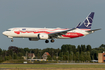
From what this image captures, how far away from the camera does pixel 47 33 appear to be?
8162cm

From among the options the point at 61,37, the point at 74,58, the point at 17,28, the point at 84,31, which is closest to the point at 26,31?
the point at 17,28

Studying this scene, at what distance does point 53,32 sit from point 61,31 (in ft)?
12.2

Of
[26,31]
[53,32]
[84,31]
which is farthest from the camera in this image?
[84,31]

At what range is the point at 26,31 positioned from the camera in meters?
77.6

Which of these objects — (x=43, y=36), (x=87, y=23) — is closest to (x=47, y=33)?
(x=43, y=36)

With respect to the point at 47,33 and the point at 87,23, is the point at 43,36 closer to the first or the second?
the point at 47,33

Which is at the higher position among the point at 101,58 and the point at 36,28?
the point at 36,28

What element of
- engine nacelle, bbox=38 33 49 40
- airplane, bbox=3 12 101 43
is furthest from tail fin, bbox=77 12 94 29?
engine nacelle, bbox=38 33 49 40

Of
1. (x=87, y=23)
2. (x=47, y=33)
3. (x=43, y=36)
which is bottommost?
(x=43, y=36)

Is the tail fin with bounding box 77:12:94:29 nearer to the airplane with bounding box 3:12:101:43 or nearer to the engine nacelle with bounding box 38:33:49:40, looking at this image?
the airplane with bounding box 3:12:101:43

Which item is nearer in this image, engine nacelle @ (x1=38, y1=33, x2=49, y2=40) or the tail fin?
engine nacelle @ (x1=38, y1=33, x2=49, y2=40)

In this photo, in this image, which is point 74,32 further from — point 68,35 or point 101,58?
point 101,58

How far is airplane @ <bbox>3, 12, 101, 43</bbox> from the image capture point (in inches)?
3051

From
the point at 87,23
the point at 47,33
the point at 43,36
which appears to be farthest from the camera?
the point at 87,23
